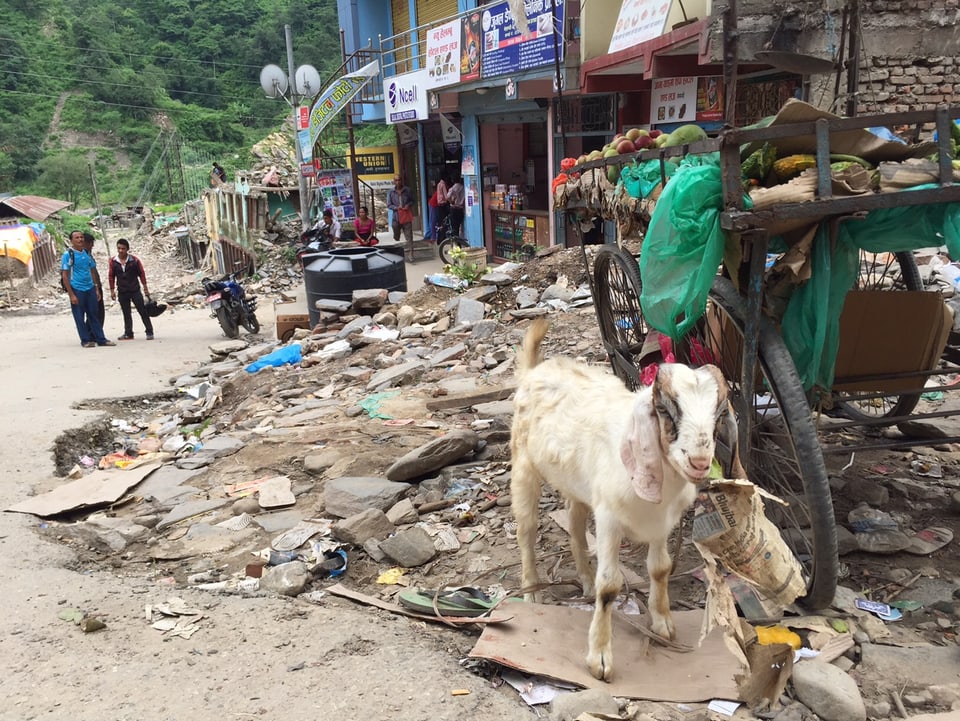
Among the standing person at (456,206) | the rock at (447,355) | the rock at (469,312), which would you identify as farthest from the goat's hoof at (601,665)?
the standing person at (456,206)

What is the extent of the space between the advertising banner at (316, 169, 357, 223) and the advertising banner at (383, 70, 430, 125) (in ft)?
6.99

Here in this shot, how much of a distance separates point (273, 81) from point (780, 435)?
19063 mm

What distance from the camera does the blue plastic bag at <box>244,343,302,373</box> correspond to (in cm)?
967

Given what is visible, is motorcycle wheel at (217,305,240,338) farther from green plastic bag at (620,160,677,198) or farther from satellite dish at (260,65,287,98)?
green plastic bag at (620,160,677,198)

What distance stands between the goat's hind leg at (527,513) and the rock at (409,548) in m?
0.77

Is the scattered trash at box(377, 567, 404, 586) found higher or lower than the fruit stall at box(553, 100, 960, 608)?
lower

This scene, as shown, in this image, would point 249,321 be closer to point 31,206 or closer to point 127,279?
point 127,279

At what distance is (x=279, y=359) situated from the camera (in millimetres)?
9727

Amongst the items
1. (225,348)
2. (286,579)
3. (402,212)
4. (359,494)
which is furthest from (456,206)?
(286,579)

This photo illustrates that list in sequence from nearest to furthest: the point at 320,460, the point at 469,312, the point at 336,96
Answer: the point at 320,460
the point at 469,312
the point at 336,96

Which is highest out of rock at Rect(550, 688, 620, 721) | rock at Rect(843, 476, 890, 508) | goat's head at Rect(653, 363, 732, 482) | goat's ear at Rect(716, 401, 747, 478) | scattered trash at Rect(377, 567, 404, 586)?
goat's head at Rect(653, 363, 732, 482)

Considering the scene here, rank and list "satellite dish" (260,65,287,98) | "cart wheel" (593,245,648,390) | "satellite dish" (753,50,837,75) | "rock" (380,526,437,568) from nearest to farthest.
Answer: "rock" (380,526,437,568)
"cart wheel" (593,245,648,390)
"satellite dish" (753,50,837,75)
"satellite dish" (260,65,287,98)

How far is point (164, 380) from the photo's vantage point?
1018cm

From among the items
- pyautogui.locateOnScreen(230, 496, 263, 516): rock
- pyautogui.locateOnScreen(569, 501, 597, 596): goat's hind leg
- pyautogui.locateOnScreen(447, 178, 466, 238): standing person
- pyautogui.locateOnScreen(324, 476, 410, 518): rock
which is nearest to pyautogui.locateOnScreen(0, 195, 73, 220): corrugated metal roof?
pyautogui.locateOnScreen(447, 178, 466, 238): standing person
